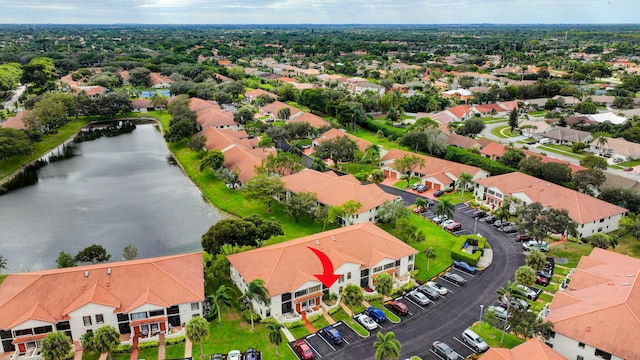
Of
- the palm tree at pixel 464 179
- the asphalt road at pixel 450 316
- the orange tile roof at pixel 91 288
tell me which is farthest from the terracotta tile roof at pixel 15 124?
the asphalt road at pixel 450 316

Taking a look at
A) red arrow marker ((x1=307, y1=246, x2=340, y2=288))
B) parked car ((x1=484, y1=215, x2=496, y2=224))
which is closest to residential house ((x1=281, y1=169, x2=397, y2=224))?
parked car ((x1=484, y1=215, x2=496, y2=224))

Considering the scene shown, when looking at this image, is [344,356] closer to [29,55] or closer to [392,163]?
[392,163]

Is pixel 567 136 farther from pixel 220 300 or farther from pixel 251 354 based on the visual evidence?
pixel 251 354

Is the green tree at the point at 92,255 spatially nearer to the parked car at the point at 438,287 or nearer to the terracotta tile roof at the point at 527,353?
the parked car at the point at 438,287

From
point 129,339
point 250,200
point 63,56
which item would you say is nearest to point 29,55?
point 63,56

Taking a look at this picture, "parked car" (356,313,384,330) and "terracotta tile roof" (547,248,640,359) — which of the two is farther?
"parked car" (356,313,384,330)

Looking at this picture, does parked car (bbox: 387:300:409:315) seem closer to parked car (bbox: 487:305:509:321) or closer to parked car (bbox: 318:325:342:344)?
parked car (bbox: 318:325:342:344)
